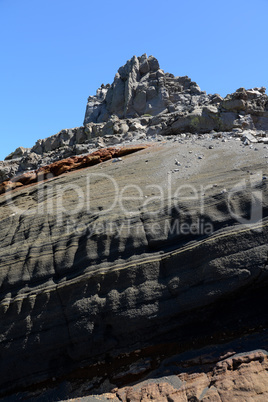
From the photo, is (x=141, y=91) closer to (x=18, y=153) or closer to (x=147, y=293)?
(x=18, y=153)

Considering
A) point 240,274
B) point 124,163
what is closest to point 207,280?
point 240,274

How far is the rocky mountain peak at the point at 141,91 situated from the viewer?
2883cm

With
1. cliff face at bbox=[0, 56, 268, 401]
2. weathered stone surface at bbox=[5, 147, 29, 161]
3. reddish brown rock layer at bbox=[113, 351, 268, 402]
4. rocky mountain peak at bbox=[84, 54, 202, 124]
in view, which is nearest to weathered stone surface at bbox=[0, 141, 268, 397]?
cliff face at bbox=[0, 56, 268, 401]

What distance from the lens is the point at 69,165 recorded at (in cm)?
1479

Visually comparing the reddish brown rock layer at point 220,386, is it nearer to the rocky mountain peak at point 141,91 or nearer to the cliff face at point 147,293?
Result: the cliff face at point 147,293

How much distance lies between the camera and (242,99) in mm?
15969

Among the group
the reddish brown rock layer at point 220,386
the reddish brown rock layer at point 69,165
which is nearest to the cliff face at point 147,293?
the reddish brown rock layer at point 220,386

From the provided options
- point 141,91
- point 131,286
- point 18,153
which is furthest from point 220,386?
point 18,153

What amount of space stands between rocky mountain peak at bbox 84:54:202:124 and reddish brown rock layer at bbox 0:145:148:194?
48.7ft

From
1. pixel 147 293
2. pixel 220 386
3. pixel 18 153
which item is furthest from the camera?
pixel 18 153

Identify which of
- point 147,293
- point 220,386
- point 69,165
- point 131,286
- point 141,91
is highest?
point 141,91

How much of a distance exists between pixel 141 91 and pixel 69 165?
17396mm

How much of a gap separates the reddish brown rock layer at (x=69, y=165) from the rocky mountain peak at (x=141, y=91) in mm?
14837

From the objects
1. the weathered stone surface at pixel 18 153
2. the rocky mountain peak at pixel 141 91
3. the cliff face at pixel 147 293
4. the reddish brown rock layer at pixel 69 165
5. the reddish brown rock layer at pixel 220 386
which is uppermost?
the rocky mountain peak at pixel 141 91
